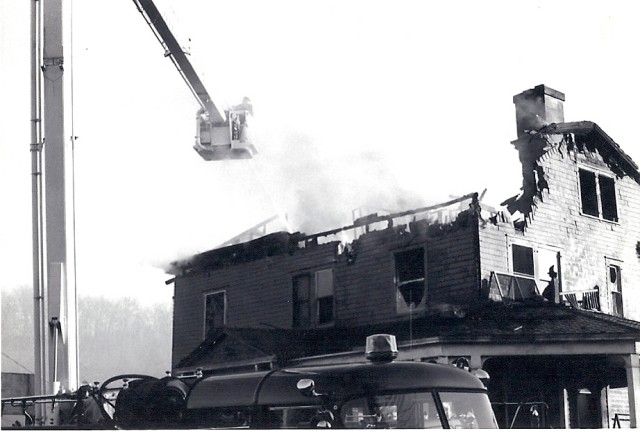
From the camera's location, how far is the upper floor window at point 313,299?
7.54 m

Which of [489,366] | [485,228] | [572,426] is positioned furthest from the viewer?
[485,228]

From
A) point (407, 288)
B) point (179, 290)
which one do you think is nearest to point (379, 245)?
point (407, 288)

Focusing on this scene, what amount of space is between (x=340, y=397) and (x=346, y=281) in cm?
255

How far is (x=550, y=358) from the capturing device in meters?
6.81

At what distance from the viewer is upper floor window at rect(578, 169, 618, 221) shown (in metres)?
7.15

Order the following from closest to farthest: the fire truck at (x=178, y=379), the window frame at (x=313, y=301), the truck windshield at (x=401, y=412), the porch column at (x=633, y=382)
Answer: the truck windshield at (x=401, y=412) → the fire truck at (x=178, y=379) → the porch column at (x=633, y=382) → the window frame at (x=313, y=301)

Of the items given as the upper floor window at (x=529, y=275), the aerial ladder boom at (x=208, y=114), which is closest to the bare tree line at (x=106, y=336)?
the aerial ladder boom at (x=208, y=114)

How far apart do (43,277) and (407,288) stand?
3.43 meters

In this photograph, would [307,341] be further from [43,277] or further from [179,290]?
[43,277]

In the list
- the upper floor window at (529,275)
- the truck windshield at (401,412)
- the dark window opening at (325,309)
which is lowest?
the truck windshield at (401,412)

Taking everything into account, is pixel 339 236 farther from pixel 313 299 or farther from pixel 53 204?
pixel 53 204

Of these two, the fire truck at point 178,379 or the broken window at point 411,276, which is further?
the broken window at point 411,276

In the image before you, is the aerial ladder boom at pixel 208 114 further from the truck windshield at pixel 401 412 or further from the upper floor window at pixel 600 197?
the truck windshield at pixel 401 412

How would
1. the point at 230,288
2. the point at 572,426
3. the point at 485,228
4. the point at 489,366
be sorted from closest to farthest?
the point at 572,426, the point at 489,366, the point at 485,228, the point at 230,288
